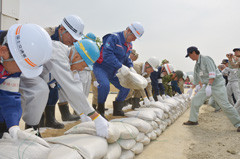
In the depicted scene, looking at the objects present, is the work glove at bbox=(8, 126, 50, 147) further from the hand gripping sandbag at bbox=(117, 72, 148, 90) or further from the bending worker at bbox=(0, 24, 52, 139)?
the hand gripping sandbag at bbox=(117, 72, 148, 90)

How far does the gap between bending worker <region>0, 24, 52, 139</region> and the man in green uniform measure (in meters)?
3.03

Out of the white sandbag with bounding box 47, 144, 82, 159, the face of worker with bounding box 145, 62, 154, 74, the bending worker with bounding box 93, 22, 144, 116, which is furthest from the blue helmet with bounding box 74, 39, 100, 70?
the face of worker with bounding box 145, 62, 154, 74

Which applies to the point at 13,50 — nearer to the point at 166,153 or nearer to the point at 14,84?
the point at 14,84

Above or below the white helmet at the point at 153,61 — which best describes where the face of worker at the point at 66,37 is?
above

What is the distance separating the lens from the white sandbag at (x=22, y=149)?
3.30 feet

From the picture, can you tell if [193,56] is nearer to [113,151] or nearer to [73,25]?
[73,25]

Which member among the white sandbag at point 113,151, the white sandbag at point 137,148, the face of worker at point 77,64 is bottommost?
the white sandbag at point 137,148

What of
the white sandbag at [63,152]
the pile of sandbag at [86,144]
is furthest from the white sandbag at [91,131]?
the white sandbag at [63,152]

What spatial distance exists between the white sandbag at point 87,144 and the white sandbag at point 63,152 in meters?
0.03

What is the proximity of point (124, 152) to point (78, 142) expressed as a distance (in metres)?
0.68

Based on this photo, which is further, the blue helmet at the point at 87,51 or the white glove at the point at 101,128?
the blue helmet at the point at 87,51

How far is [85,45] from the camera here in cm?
181

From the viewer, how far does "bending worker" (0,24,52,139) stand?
1.13 metres

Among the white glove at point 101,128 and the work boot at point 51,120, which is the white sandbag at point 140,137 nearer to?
the white glove at point 101,128
